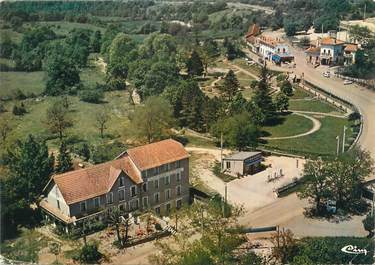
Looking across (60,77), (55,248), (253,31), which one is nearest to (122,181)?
(55,248)

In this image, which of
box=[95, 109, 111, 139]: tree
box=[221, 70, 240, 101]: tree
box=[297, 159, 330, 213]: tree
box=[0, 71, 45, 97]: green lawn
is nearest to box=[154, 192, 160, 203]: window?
box=[297, 159, 330, 213]: tree

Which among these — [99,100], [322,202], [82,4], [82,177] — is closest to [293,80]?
[99,100]

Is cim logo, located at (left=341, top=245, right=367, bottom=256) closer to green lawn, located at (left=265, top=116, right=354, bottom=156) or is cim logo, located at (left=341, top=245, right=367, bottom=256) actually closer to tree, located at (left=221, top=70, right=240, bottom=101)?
green lawn, located at (left=265, top=116, right=354, bottom=156)

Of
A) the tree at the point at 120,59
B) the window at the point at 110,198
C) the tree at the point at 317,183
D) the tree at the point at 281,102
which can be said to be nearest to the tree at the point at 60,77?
the tree at the point at 120,59

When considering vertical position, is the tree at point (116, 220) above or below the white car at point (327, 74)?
below

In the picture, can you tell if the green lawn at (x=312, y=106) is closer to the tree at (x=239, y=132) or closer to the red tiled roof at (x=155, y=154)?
the tree at (x=239, y=132)

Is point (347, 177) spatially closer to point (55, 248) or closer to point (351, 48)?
point (55, 248)
